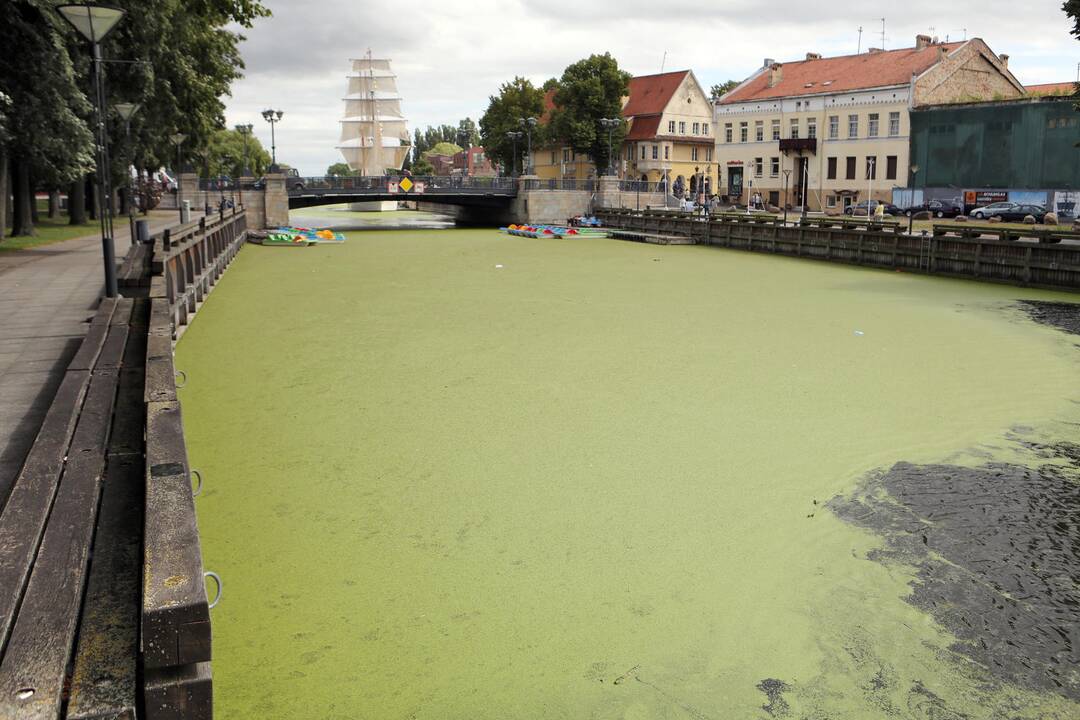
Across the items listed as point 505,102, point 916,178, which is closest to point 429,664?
point 916,178

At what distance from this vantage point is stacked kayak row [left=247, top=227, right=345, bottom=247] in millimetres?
43344

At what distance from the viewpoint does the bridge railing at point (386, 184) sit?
5853 cm

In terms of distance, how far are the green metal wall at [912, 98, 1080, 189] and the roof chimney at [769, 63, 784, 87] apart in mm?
14700

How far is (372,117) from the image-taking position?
124 meters

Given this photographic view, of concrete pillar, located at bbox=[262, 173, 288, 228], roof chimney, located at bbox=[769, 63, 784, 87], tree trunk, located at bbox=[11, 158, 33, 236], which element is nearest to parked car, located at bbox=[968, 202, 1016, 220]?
roof chimney, located at bbox=[769, 63, 784, 87]

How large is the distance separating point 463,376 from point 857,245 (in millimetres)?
24588

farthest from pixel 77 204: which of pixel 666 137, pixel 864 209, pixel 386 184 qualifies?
pixel 666 137

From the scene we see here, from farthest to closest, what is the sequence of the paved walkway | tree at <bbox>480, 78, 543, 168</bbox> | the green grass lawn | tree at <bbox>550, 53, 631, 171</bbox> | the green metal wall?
tree at <bbox>480, 78, 543, 168</bbox>, tree at <bbox>550, 53, 631, 171</bbox>, the green metal wall, the green grass lawn, the paved walkway

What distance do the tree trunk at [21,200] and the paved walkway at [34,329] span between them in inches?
293

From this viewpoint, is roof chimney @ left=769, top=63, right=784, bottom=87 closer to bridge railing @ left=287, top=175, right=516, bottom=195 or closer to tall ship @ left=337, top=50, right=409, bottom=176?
bridge railing @ left=287, top=175, right=516, bottom=195

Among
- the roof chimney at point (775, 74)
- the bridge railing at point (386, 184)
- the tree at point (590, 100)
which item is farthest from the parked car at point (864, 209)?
the tree at point (590, 100)

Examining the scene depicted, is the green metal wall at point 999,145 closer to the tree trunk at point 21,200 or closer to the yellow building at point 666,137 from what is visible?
the yellow building at point 666,137

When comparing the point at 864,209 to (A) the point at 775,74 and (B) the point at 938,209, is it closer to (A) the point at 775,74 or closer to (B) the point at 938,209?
(B) the point at 938,209

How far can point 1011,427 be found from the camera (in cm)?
1130
